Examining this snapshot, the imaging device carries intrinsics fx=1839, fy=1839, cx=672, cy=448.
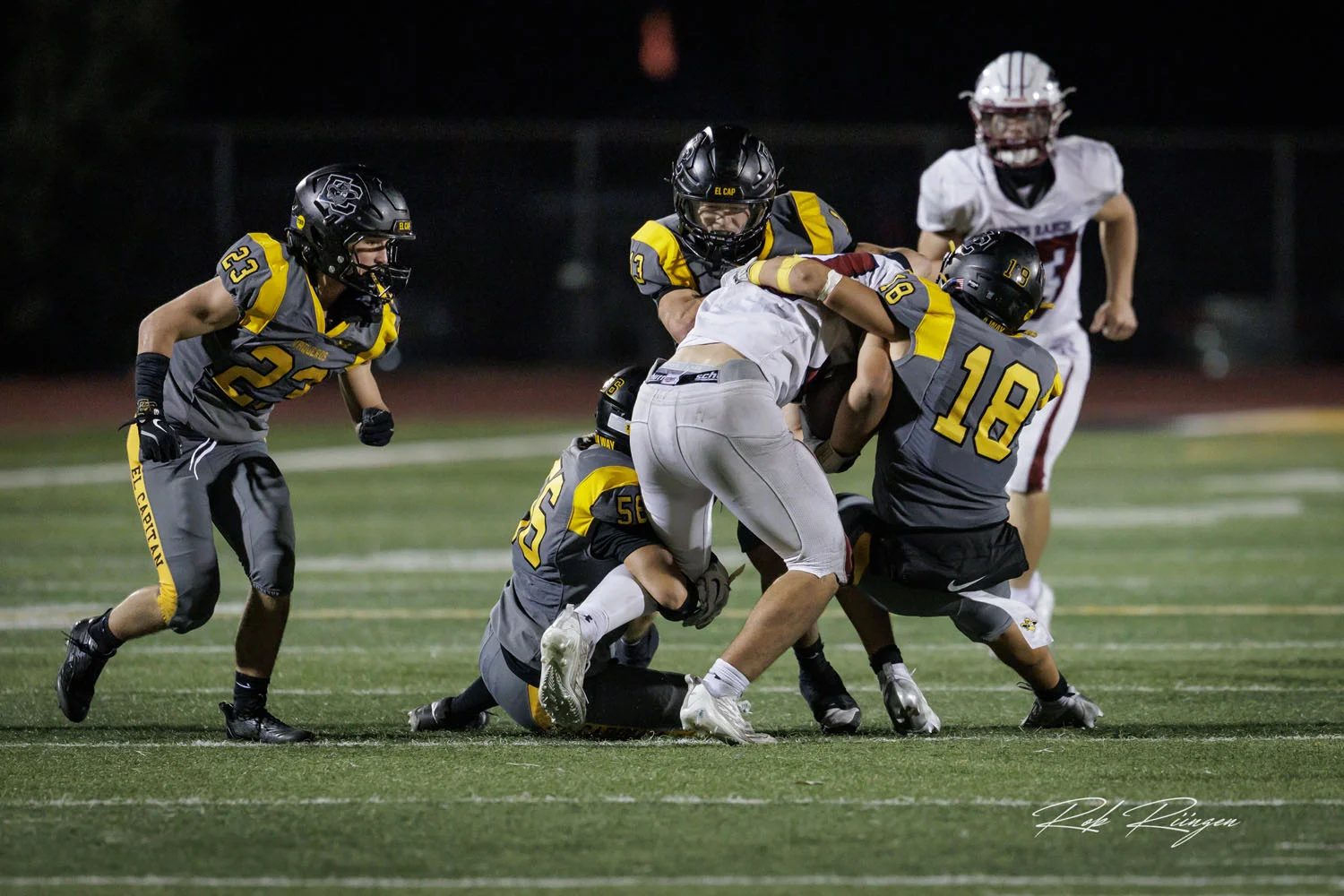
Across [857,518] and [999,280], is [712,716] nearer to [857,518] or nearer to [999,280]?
[857,518]

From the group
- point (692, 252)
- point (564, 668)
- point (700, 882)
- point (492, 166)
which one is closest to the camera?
point (700, 882)

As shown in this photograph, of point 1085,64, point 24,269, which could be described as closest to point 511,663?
point 24,269

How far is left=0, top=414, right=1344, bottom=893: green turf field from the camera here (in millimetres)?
3641

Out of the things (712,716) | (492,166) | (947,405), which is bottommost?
(712,716)

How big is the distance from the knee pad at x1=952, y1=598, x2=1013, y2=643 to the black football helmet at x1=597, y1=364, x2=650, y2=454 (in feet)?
3.37

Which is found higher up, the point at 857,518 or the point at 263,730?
the point at 857,518

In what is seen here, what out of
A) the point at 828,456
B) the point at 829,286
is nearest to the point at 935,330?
the point at 829,286

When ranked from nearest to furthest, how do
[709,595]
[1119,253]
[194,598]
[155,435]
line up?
1. [155,435]
2. [709,595]
3. [194,598]
4. [1119,253]

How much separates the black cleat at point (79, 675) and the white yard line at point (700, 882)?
5.12ft

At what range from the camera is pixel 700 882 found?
11.6ft

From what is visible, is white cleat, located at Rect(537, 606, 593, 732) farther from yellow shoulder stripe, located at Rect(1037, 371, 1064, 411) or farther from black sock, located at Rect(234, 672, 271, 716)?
yellow shoulder stripe, located at Rect(1037, 371, 1064, 411)

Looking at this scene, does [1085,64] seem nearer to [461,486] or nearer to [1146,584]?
Answer: [461,486]

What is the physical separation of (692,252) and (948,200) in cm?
160

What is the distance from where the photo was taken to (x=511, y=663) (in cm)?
492
